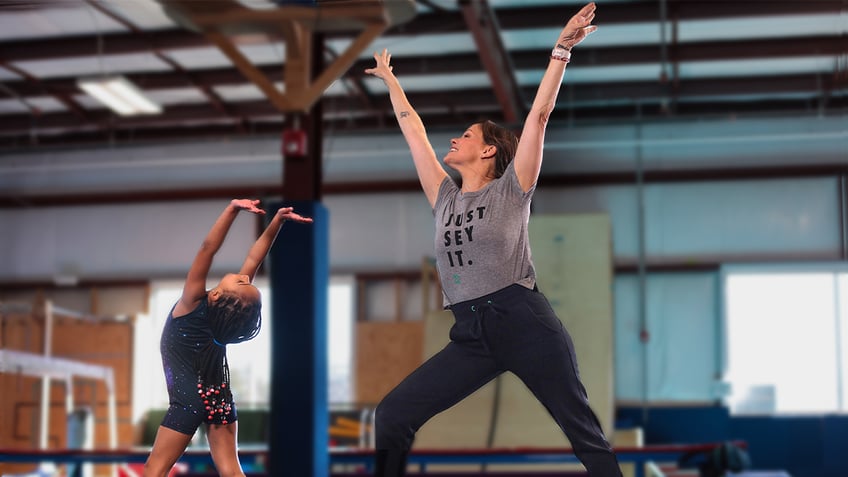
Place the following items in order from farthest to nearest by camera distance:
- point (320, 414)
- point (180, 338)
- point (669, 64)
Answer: point (669, 64) → point (320, 414) → point (180, 338)

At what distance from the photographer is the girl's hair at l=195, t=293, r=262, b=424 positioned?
316cm

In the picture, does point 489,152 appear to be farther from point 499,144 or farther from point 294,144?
point 294,144

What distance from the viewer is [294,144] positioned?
10594 millimetres

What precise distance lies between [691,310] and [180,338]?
1514cm

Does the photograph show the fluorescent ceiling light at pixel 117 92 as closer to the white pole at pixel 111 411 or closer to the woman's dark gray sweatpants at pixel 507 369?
the white pole at pixel 111 411

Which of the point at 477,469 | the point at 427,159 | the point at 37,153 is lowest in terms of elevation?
the point at 477,469

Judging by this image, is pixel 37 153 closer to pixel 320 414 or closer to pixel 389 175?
pixel 389 175

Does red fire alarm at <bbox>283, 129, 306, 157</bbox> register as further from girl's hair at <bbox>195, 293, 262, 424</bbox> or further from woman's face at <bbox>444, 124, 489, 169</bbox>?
girl's hair at <bbox>195, 293, 262, 424</bbox>

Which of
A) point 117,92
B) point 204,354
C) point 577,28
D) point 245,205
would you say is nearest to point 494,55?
point 117,92

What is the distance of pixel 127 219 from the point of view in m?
19.8

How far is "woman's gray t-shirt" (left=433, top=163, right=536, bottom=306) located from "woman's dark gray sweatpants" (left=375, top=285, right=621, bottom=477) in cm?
5

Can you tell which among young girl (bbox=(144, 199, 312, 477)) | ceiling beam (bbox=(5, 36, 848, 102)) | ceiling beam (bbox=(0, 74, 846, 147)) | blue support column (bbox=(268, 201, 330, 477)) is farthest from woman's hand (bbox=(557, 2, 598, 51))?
ceiling beam (bbox=(0, 74, 846, 147))

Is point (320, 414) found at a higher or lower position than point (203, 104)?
lower

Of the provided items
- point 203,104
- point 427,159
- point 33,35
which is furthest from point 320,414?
point 203,104
